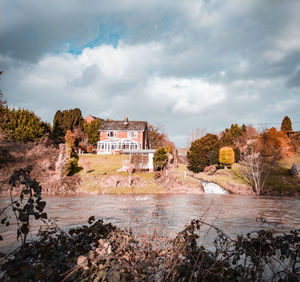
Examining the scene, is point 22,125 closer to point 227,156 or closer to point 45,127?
point 45,127

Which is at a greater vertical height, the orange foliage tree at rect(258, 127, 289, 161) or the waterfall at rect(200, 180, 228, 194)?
the orange foliage tree at rect(258, 127, 289, 161)

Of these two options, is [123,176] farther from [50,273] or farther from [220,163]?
[50,273]

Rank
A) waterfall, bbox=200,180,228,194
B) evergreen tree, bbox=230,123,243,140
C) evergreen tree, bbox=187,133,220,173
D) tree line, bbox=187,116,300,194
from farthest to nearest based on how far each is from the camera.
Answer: evergreen tree, bbox=230,123,243,140, evergreen tree, bbox=187,133,220,173, tree line, bbox=187,116,300,194, waterfall, bbox=200,180,228,194

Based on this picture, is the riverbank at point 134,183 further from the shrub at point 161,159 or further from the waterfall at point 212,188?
the shrub at point 161,159

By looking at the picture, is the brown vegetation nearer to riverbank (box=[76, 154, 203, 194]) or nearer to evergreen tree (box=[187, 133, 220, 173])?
riverbank (box=[76, 154, 203, 194])

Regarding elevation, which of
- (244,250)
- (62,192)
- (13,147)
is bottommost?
(62,192)

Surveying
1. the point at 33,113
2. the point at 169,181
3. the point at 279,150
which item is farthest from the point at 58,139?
the point at 279,150

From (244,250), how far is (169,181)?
23.8m

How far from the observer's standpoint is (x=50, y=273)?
6.15ft

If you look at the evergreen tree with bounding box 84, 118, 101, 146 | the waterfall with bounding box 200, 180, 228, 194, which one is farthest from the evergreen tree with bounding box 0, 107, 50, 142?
the waterfall with bounding box 200, 180, 228, 194

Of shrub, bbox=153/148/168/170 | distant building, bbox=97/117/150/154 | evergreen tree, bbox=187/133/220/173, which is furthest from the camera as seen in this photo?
distant building, bbox=97/117/150/154

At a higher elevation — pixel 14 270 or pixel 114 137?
pixel 114 137

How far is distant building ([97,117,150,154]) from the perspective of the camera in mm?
49750

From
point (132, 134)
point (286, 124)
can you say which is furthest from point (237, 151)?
point (132, 134)
